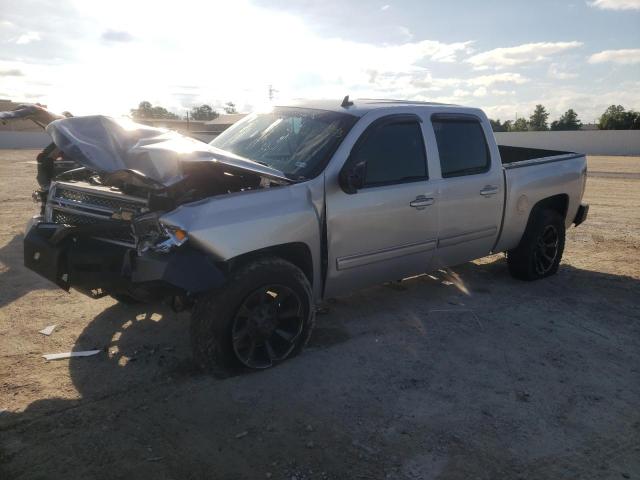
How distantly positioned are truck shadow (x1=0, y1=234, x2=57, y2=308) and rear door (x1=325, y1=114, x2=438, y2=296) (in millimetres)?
3150

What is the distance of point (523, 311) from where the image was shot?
17.3 ft

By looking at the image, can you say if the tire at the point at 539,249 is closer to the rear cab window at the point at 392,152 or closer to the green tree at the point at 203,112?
the rear cab window at the point at 392,152

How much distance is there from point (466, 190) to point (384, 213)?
1119 mm

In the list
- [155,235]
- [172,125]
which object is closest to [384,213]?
[155,235]

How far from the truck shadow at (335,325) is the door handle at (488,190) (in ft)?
3.66

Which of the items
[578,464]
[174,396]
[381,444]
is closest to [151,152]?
[174,396]

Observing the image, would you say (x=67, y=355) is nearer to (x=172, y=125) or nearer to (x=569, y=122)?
(x=172, y=125)

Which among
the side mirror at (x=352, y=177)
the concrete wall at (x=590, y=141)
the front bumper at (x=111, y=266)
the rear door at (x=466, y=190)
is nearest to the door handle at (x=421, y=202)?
the rear door at (x=466, y=190)

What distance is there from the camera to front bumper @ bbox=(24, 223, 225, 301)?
3191mm

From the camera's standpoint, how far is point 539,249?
245 inches

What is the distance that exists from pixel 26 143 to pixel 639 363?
45.5 meters

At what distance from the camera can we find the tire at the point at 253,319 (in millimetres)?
3469

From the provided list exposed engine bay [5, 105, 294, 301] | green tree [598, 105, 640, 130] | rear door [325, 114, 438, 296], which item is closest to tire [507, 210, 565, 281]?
rear door [325, 114, 438, 296]

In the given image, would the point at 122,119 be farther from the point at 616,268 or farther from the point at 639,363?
the point at 616,268
